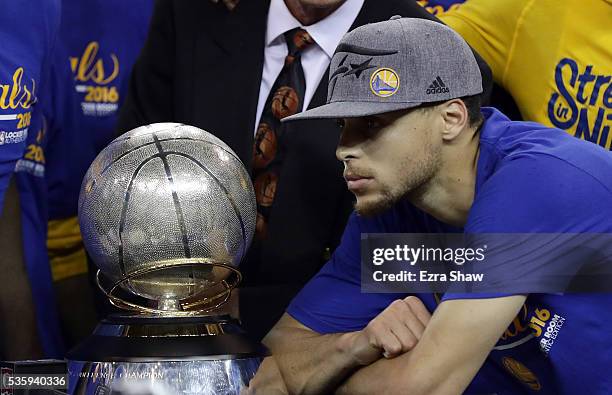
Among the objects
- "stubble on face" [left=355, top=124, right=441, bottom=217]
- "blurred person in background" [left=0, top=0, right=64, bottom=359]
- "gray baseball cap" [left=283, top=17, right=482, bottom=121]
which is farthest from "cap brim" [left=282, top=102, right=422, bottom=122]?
"blurred person in background" [left=0, top=0, right=64, bottom=359]

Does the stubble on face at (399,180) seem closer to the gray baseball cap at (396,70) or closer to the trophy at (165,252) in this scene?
the gray baseball cap at (396,70)

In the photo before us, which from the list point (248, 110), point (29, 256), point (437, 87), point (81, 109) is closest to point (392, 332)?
point (437, 87)

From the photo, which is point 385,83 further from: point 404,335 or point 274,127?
point 274,127

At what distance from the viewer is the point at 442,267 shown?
2.46m

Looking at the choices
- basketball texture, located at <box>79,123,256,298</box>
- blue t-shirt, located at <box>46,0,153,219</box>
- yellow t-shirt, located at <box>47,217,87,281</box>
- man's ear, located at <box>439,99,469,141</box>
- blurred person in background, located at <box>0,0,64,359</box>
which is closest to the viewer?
basketball texture, located at <box>79,123,256,298</box>

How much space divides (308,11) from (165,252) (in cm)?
105

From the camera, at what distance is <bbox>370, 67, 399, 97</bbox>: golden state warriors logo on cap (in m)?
2.33

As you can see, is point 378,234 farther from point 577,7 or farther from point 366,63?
point 577,7

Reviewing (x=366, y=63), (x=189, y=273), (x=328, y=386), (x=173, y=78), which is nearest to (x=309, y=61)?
(x=173, y=78)

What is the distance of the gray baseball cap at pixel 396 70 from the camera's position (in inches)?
91.7

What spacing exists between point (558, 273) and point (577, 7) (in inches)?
39.1

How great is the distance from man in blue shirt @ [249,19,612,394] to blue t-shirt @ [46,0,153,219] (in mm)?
1415

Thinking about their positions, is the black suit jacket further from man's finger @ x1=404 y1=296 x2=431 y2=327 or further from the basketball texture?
the basketball texture

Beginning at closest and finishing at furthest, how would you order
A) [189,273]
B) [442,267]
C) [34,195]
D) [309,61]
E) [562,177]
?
[189,273] → [562,177] → [442,267] → [309,61] → [34,195]
